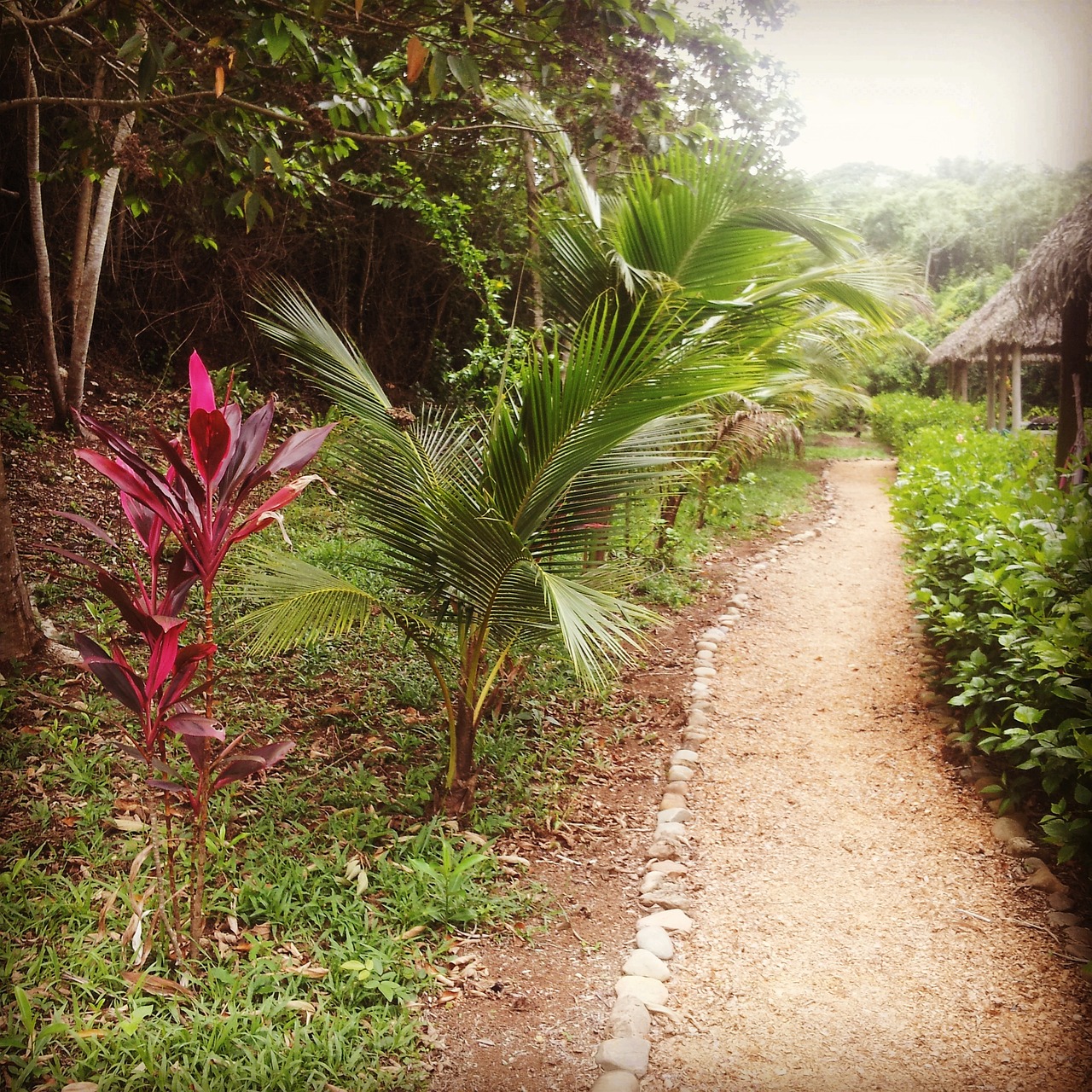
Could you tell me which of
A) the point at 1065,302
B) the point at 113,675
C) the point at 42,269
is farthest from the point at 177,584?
the point at 42,269

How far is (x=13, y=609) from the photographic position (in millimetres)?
3291

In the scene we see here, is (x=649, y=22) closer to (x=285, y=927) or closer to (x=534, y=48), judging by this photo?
(x=534, y=48)

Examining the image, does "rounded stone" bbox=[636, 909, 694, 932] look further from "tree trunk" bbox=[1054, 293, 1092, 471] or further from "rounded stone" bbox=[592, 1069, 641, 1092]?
"tree trunk" bbox=[1054, 293, 1092, 471]

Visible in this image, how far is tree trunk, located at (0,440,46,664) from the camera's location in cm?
312

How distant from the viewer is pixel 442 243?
7961mm

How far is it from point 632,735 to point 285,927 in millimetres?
2028

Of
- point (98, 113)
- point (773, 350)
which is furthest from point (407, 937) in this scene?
point (98, 113)

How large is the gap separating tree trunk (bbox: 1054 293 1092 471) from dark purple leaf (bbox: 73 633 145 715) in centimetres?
208

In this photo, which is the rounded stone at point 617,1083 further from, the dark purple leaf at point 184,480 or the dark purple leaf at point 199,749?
the dark purple leaf at point 184,480

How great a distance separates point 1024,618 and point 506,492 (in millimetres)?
1879

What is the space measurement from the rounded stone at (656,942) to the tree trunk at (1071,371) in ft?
5.88

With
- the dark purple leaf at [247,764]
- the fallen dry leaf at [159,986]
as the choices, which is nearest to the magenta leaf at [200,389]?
the dark purple leaf at [247,764]

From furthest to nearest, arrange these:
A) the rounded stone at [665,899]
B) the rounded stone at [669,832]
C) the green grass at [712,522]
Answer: the green grass at [712,522]
the rounded stone at [669,832]
the rounded stone at [665,899]

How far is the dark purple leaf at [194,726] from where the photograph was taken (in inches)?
74.0
